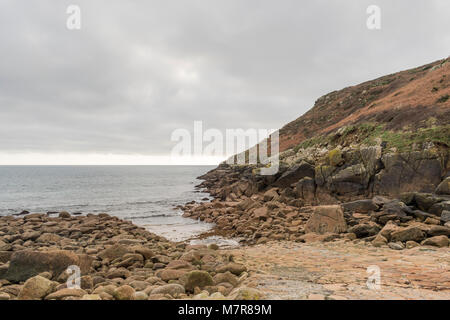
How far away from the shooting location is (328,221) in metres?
12.3

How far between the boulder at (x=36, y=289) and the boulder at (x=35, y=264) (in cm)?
154

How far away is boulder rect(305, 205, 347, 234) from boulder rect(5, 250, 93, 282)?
10494mm

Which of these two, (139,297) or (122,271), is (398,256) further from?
(122,271)

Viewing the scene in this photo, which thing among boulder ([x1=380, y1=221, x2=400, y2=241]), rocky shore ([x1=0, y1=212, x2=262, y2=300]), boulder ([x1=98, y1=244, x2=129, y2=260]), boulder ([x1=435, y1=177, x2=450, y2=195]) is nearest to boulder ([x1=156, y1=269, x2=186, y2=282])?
rocky shore ([x1=0, y1=212, x2=262, y2=300])

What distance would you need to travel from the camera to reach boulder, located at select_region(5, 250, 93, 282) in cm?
666

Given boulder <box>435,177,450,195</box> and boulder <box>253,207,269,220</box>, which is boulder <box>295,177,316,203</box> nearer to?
boulder <box>253,207,269,220</box>

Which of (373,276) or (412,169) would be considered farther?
(412,169)

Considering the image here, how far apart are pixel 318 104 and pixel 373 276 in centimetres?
6380

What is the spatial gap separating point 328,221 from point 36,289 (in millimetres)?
11540

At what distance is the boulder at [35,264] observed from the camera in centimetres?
666

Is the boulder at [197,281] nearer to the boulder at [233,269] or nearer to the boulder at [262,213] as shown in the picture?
the boulder at [233,269]
